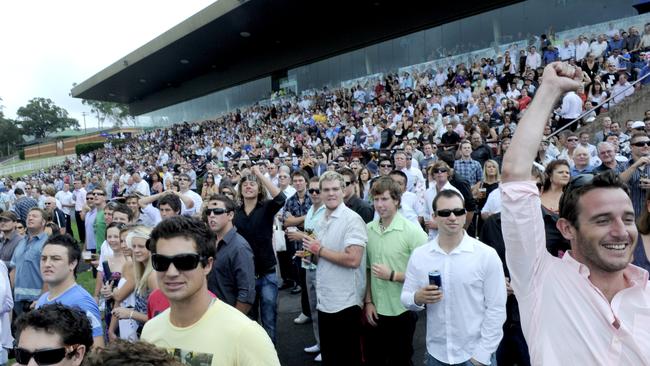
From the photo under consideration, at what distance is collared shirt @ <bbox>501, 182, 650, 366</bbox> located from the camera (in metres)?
1.47

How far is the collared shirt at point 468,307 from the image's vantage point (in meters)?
2.84

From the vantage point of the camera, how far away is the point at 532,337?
160 centimetres

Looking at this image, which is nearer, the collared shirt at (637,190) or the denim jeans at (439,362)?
the denim jeans at (439,362)

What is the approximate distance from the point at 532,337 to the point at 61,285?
3144 mm

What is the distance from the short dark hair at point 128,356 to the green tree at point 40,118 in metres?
114

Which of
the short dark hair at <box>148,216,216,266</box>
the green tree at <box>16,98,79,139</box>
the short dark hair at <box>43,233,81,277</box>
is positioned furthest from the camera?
the green tree at <box>16,98,79,139</box>

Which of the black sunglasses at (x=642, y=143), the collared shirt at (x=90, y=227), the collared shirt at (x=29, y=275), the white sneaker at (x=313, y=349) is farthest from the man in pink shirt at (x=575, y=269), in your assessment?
the collared shirt at (x=90, y=227)

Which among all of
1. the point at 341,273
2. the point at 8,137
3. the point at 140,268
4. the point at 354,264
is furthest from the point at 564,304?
the point at 8,137

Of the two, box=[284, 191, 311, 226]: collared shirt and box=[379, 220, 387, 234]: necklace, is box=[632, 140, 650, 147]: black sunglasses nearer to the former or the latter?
box=[379, 220, 387, 234]: necklace

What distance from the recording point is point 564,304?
61.3 inches

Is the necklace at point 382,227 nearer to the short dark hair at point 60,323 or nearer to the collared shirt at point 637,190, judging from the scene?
the short dark hair at point 60,323

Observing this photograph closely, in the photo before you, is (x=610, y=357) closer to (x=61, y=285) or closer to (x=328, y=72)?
(x=61, y=285)

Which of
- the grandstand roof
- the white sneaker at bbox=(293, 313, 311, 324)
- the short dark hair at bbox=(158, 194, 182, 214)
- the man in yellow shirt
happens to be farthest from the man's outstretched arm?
the grandstand roof

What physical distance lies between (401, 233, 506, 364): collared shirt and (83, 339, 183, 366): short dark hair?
209 centimetres
